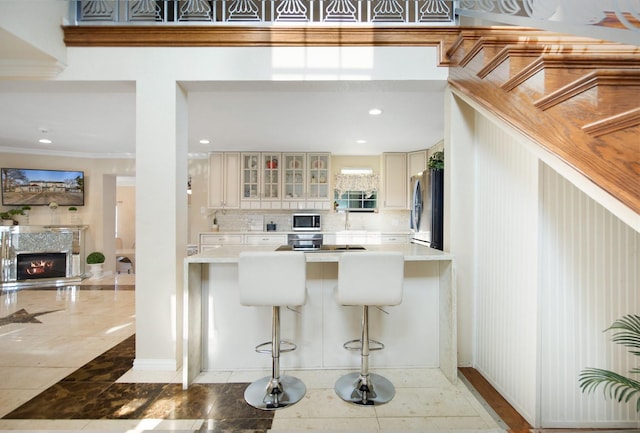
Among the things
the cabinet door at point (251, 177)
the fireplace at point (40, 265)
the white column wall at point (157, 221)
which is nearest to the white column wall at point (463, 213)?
the white column wall at point (157, 221)

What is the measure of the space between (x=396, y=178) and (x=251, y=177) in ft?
8.63

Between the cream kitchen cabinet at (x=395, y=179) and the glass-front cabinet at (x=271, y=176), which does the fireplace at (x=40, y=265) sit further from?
the cream kitchen cabinet at (x=395, y=179)

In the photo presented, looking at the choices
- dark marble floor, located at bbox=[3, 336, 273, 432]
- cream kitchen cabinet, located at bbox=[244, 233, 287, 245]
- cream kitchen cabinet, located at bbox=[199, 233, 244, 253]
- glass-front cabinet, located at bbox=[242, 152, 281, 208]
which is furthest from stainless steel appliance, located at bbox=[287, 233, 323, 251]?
dark marble floor, located at bbox=[3, 336, 273, 432]

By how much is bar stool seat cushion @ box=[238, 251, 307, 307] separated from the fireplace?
17.4 feet

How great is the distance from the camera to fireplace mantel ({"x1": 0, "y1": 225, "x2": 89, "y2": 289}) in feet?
15.8

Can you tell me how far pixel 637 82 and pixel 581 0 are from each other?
100cm

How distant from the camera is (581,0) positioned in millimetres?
1619

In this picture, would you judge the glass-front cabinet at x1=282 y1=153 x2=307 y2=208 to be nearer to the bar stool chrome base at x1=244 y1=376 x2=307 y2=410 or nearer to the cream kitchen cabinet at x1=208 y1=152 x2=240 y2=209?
the cream kitchen cabinet at x1=208 y1=152 x2=240 y2=209

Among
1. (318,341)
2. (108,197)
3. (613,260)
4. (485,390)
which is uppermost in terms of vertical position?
(108,197)

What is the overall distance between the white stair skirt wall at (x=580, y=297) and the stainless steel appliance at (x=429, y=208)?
1.14 meters

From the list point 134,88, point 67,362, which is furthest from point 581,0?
point 67,362

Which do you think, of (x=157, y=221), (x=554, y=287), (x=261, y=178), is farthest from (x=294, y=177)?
(x=554, y=287)

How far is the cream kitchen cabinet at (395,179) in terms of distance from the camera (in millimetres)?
5387

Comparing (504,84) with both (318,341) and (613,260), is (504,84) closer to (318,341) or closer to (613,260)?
(613,260)
